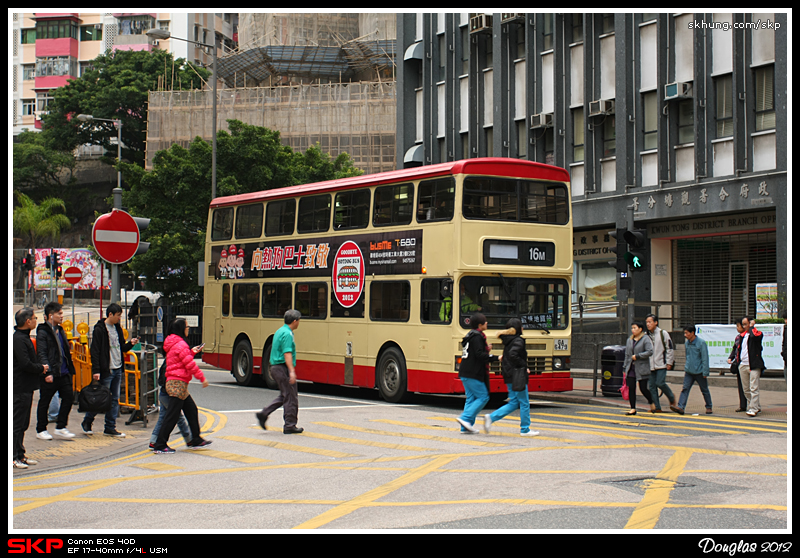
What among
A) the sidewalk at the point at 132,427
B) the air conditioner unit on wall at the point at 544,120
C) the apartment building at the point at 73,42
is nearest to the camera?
the sidewalk at the point at 132,427

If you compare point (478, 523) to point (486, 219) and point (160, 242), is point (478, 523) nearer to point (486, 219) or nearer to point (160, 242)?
point (486, 219)

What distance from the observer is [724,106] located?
2503cm

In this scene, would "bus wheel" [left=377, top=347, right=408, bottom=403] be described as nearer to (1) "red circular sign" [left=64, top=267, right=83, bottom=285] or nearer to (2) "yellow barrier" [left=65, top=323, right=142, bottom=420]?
(2) "yellow barrier" [left=65, top=323, right=142, bottom=420]

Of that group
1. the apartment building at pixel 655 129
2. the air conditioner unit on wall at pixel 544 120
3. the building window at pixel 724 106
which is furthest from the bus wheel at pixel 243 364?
the building window at pixel 724 106

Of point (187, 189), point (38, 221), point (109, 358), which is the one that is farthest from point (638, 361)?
point (38, 221)

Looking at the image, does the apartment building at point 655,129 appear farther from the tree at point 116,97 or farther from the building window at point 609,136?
the tree at point 116,97


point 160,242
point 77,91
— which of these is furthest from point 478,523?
point 77,91

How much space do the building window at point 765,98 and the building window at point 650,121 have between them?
335 centimetres

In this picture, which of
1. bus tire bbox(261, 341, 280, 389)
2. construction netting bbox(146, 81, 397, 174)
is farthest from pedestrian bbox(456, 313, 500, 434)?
construction netting bbox(146, 81, 397, 174)

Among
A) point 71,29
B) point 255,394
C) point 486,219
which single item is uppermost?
point 71,29

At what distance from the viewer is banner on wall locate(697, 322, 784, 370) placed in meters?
19.1

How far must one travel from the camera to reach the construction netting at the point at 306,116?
52625 millimetres

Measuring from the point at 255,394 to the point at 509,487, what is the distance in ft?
38.9

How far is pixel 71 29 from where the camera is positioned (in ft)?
266
